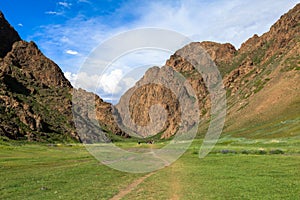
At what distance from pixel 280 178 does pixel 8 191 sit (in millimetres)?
30064

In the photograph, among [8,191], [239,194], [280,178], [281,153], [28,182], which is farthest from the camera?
[281,153]

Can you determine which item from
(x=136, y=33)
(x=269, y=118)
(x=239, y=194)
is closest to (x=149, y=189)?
(x=239, y=194)

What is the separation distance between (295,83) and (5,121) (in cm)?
18434

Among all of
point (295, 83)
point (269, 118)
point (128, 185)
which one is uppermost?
point (295, 83)

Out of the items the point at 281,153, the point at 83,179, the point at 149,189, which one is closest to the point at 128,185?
the point at 149,189

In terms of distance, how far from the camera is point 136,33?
1403 inches

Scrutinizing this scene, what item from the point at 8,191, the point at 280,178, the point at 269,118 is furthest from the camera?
the point at 269,118

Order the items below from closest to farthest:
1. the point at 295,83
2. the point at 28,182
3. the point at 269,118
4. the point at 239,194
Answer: the point at 239,194 < the point at 28,182 < the point at 269,118 < the point at 295,83

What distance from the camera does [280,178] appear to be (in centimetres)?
3416

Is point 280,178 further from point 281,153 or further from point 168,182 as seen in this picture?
point 281,153

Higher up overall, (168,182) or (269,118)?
(269,118)

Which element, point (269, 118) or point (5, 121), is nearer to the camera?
point (269, 118)

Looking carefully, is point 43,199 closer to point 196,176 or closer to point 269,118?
point 196,176

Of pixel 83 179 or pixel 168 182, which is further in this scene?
pixel 83 179
